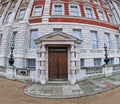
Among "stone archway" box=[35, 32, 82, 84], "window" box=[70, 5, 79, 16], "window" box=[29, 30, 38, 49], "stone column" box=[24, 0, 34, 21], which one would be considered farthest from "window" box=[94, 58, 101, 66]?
"stone column" box=[24, 0, 34, 21]

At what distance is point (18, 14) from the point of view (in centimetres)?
2395

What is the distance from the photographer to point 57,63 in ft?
48.2

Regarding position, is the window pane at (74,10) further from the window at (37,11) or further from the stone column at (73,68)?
the stone column at (73,68)

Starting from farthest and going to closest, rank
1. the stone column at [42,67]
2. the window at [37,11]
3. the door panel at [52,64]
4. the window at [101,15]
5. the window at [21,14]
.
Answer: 1. the window at [101,15]
2. the window at [21,14]
3. the window at [37,11]
4. the door panel at [52,64]
5. the stone column at [42,67]

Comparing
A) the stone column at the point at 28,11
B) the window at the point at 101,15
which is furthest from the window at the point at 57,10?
the window at the point at 101,15

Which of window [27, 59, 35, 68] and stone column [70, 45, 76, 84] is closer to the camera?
stone column [70, 45, 76, 84]

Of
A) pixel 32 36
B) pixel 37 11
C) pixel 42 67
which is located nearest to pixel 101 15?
pixel 37 11

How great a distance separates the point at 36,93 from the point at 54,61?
5.17 metres

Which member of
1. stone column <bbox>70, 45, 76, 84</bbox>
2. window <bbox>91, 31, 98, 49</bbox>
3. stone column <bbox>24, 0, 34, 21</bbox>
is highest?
stone column <bbox>24, 0, 34, 21</bbox>

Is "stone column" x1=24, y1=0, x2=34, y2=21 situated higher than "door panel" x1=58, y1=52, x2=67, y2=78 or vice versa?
"stone column" x1=24, y1=0, x2=34, y2=21

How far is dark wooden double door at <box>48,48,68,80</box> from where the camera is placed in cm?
1425

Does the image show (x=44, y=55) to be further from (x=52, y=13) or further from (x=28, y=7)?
(x=28, y=7)

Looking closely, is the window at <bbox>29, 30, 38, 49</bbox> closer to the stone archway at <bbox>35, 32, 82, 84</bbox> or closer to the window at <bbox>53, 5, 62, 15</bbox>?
the window at <bbox>53, 5, 62, 15</bbox>

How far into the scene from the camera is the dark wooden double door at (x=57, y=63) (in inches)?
561
